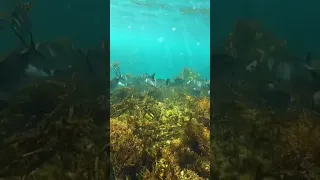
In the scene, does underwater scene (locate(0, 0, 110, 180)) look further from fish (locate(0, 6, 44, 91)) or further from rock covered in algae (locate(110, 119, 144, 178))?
rock covered in algae (locate(110, 119, 144, 178))

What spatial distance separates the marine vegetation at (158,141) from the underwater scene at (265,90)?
87 centimetres

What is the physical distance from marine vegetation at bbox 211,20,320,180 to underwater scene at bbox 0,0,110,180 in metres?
0.92

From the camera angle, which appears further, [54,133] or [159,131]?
[159,131]

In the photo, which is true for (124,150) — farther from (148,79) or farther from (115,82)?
(148,79)

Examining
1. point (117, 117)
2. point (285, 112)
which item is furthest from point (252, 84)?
point (117, 117)

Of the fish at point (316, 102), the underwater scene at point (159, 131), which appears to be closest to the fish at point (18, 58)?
the underwater scene at point (159, 131)

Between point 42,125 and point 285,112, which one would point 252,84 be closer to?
point 285,112

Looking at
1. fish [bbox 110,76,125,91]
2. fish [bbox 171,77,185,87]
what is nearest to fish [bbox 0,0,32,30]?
fish [bbox 110,76,125,91]

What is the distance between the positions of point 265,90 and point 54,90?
4.89 ft

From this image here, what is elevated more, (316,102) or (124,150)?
(316,102)

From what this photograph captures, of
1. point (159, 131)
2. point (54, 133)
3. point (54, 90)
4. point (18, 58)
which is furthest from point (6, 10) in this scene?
point (159, 131)

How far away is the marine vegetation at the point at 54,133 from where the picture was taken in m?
1.96

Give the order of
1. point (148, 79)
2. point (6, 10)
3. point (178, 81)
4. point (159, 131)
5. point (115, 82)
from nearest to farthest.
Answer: point (6, 10) < point (159, 131) < point (115, 82) < point (148, 79) < point (178, 81)

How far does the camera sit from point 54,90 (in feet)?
6.81
